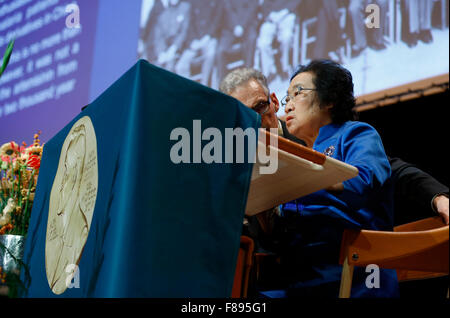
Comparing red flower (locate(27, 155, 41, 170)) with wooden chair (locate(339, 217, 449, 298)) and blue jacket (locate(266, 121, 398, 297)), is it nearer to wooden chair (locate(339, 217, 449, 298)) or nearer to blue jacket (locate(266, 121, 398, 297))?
blue jacket (locate(266, 121, 398, 297))

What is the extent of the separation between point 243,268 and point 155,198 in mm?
646

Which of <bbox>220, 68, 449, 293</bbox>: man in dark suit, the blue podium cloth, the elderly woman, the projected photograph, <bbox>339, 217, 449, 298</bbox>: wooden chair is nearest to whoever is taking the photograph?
the blue podium cloth

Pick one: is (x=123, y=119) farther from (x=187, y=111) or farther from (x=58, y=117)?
(x=58, y=117)

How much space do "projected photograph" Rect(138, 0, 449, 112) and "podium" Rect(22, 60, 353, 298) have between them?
1886 millimetres

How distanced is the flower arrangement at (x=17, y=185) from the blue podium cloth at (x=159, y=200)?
700mm

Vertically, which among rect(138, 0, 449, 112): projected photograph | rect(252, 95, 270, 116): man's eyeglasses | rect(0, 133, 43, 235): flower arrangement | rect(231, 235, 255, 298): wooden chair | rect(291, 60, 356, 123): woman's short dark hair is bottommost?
rect(231, 235, 255, 298): wooden chair

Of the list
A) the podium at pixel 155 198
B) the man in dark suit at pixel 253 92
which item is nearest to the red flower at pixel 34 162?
the podium at pixel 155 198

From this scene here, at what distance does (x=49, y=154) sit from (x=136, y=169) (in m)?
0.74

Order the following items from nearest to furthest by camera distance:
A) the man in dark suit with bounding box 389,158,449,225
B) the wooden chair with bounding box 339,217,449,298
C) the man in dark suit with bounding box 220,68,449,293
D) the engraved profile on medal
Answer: the engraved profile on medal < the wooden chair with bounding box 339,217,449,298 < the man in dark suit with bounding box 220,68,449,293 < the man in dark suit with bounding box 389,158,449,225

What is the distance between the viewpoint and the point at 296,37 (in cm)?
319

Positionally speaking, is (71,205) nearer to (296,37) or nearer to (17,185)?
(17,185)

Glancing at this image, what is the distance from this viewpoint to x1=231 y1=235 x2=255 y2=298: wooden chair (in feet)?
5.09

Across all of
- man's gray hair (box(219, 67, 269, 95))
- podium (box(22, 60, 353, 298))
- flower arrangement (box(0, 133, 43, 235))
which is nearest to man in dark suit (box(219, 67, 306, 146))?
man's gray hair (box(219, 67, 269, 95))

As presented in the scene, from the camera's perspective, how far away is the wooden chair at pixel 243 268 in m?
1.55
